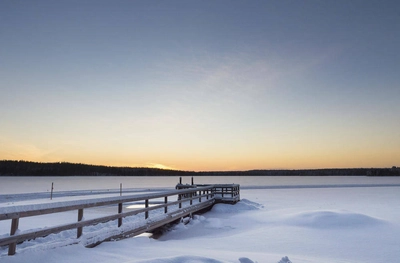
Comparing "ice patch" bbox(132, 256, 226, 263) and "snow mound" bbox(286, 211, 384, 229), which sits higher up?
"ice patch" bbox(132, 256, 226, 263)

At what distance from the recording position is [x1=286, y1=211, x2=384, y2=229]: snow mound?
422 inches

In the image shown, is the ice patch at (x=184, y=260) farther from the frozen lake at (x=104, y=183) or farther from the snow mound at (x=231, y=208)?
the frozen lake at (x=104, y=183)

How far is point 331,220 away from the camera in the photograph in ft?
36.6

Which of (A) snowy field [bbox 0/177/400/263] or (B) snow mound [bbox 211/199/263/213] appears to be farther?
(B) snow mound [bbox 211/199/263/213]

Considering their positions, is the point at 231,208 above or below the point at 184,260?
below

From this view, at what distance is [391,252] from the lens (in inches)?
287

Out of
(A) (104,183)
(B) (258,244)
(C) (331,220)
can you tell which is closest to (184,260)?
(B) (258,244)

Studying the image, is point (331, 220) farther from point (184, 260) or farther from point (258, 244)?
point (184, 260)

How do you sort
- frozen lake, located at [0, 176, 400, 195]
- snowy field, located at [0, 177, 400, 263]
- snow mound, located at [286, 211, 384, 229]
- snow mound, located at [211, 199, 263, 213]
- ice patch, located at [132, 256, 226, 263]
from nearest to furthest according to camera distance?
1. ice patch, located at [132, 256, 226, 263]
2. snowy field, located at [0, 177, 400, 263]
3. snow mound, located at [286, 211, 384, 229]
4. snow mound, located at [211, 199, 263, 213]
5. frozen lake, located at [0, 176, 400, 195]

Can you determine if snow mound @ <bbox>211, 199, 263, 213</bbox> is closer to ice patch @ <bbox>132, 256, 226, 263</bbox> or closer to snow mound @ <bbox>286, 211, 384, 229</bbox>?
snow mound @ <bbox>286, 211, 384, 229</bbox>

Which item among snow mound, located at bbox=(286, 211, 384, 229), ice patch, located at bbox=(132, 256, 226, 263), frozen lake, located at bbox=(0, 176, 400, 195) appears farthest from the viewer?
frozen lake, located at bbox=(0, 176, 400, 195)

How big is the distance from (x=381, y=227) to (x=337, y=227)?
153 centimetres

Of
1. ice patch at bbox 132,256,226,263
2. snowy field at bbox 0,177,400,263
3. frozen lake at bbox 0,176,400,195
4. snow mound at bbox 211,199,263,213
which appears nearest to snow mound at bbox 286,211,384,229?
snowy field at bbox 0,177,400,263

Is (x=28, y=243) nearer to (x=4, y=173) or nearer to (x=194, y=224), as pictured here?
(x=194, y=224)
